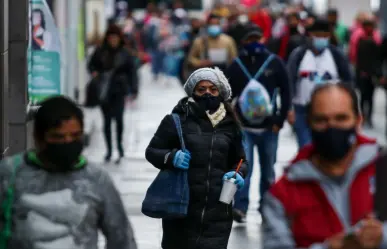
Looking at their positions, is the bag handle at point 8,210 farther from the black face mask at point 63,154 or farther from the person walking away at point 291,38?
the person walking away at point 291,38

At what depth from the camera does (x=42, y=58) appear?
495 inches

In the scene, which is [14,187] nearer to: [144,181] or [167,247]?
[167,247]

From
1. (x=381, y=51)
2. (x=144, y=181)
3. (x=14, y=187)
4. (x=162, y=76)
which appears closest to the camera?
(x=14, y=187)

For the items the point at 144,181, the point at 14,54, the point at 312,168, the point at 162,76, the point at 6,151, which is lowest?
the point at 162,76

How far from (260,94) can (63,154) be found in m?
6.63

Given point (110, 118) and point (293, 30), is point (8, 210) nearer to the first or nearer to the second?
point (110, 118)

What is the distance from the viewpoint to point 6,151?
11266 millimetres

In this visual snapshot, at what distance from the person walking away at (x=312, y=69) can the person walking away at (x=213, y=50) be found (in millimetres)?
4971

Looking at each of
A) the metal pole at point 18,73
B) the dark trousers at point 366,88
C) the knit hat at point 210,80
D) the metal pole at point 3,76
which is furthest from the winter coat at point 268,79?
the dark trousers at point 366,88

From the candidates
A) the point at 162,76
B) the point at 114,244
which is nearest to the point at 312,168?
the point at 114,244

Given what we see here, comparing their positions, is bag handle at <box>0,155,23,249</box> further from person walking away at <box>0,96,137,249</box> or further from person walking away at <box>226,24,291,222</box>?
person walking away at <box>226,24,291,222</box>

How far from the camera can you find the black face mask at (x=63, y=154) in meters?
5.27

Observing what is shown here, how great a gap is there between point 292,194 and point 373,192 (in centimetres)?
31

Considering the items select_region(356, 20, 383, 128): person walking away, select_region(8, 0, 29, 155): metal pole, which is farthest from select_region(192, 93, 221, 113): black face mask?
select_region(356, 20, 383, 128): person walking away
